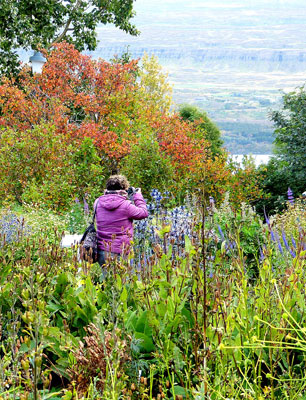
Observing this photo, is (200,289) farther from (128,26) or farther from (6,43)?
(128,26)

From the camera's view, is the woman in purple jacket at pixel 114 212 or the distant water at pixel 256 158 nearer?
the woman in purple jacket at pixel 114 212

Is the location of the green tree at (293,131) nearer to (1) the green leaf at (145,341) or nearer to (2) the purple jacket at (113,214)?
(2) the purple jacket at (113,214)

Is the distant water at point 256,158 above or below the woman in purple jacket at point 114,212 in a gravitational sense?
above

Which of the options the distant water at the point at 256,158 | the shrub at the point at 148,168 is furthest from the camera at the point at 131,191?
the distant water at the point at 256,158

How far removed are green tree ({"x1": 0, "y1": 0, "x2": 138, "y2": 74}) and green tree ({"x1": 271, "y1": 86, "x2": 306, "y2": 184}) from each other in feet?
24.3

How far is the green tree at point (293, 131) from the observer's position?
14594 millimetres

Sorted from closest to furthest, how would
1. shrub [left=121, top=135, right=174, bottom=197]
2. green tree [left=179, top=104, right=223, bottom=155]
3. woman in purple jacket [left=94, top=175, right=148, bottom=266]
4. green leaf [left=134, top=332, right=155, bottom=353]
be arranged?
1. green leaf [left=134, top=332, right=155, bottom=353]
2. woman in purple jacket [left=94, top=175, right=148, bottom=266]
3. shrub [left=121, top=135, right=174, bottom=197]
4. green tree [left=179, top=104, right=223, bottom=155]

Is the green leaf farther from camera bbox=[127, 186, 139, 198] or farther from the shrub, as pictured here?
the shrub

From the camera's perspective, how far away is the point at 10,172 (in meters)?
10.3

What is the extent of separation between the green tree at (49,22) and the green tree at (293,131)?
7.39 m

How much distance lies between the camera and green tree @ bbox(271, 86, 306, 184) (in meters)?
14.6

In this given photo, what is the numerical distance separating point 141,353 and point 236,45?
433 feet

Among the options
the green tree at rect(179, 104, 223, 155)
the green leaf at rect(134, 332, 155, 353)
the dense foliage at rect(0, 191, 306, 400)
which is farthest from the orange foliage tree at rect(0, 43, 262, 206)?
the green leaf at rect(134, 332, 155, 353)

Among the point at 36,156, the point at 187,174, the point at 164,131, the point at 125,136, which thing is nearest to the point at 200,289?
the point at 36,156
